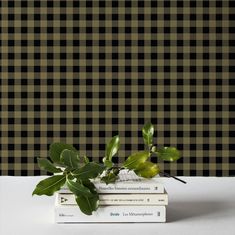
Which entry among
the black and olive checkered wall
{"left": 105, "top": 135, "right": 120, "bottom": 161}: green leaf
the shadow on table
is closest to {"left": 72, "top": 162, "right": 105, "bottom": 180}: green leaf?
{"left": 105, "top": 135, "right": 120, "bottom": 161}: green leaf

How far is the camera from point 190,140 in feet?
12.7

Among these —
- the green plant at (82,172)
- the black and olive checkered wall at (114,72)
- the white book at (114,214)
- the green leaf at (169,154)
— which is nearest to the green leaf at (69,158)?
the green plant at (82,172)

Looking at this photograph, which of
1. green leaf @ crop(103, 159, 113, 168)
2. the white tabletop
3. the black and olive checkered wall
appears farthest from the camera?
the black and olive checkered wall

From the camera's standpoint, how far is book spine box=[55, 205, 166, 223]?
1.47 meters

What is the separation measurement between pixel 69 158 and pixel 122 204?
0.60ft

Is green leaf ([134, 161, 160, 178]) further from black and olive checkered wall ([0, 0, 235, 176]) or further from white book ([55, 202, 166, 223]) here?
black and olive checkered wall ([0, 0, 235, 176])

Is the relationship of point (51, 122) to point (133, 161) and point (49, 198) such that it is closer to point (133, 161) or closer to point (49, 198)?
point (49, 198)

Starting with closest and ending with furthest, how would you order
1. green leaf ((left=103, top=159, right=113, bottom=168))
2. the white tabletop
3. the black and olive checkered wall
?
the white tabletop
green leaf ((left=103, top=159, right=113, bottom=168))
the black and olive checkered wall

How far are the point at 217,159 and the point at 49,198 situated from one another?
2.29m

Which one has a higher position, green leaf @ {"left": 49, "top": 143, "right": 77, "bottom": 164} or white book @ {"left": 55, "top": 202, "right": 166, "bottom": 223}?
green leaf @ {"left": 49, "top": 143, "right": 77, "bottom": 164}

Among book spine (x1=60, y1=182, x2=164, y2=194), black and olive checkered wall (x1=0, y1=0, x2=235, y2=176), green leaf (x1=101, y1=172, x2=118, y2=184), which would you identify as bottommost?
book spine (x1=60, y1=182, x2=164, y2=194)

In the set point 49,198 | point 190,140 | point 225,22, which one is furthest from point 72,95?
point 49,198

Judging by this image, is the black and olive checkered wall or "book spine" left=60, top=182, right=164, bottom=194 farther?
the black and olive checkered wall

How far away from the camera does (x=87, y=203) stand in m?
1.44
